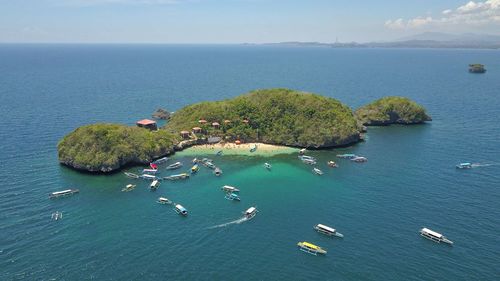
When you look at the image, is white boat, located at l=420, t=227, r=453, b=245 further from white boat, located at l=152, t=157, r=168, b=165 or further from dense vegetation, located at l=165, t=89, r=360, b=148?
white boat, located at l=152, t=157, r=168, b=165

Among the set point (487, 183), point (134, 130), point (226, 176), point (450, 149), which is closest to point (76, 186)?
point (134, 130)

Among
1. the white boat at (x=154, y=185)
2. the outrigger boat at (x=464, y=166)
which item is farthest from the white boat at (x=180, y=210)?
the outrigger boat at (x=464, y=166)

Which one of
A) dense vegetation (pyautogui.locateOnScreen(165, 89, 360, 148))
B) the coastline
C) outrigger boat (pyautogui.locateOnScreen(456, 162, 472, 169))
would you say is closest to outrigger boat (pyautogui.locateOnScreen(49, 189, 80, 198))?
the coastline

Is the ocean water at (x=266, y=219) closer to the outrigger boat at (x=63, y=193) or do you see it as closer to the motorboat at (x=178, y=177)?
the motorboat at (x=178, y=177)

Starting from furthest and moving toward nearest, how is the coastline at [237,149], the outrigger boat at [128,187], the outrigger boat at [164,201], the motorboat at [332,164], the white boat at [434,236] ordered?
the coastline at [237,149] → the motorboat at [332,164] → the outrigger boat at [128,187] → the outrigger boat at [164,201] → the white boat at [434,236]

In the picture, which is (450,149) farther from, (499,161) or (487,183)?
(487,183)

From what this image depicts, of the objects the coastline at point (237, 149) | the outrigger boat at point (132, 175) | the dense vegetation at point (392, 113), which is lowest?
the outrigger boat at point (132, 175)

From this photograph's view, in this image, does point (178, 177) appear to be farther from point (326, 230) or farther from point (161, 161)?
point (326, 230)
